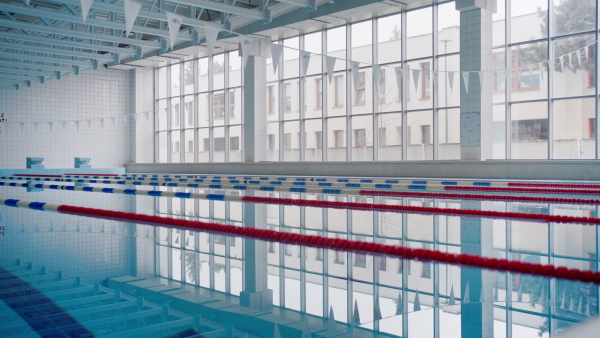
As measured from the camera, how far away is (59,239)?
4.23 meters

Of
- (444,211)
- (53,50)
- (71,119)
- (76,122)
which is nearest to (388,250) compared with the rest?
(444,211)

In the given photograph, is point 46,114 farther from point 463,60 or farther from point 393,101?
point 463,60

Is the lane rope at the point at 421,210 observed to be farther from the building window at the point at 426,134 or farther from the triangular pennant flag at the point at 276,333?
the building window at the point at 426,134

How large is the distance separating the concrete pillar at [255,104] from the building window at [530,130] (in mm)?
8032

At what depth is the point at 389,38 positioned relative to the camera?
634 inches

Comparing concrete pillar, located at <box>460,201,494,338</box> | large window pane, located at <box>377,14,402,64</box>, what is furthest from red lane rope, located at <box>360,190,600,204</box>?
large window pane, located at <box>377,14,402,64</box>

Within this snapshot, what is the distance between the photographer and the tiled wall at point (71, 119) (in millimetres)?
21170

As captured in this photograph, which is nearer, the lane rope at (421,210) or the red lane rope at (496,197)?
the lane rope at (421,210)

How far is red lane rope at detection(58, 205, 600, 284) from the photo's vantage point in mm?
2857

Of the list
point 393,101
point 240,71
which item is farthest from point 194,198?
point 240,71

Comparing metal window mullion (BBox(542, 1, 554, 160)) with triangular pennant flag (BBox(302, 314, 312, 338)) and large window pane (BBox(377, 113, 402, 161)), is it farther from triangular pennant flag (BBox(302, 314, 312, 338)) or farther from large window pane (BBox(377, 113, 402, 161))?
triangular pennant flag (BBox(302, 314, 312, 338))

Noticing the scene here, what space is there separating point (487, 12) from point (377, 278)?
11744 millimetres

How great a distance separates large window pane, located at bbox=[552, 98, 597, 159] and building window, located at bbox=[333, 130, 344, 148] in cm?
752


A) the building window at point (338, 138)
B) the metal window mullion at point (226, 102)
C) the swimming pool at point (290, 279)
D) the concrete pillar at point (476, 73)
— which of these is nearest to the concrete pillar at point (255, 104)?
the metal window mullion at point (226, 102)
